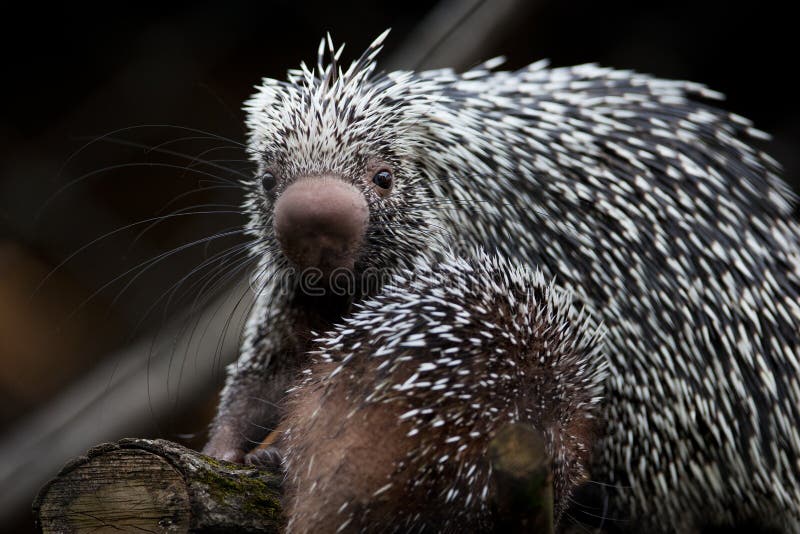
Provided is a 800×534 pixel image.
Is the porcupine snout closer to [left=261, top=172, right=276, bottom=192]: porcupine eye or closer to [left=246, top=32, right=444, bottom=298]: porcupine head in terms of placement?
[left=246, top=32, right=444, bottom=298]: porcupine head

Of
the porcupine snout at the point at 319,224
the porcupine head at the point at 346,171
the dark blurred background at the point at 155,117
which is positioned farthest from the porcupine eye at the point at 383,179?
the dark blurred background at the point at 155,117

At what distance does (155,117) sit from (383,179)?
4.07 ft

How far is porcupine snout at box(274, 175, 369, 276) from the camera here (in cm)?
150

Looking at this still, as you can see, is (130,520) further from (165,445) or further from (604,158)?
(604,158)

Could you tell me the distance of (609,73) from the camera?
2148mm

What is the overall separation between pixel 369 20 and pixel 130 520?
2.04 meters

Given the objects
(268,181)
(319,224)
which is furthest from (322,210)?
(268,181)

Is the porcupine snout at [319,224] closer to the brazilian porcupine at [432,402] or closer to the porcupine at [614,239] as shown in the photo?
the porcupine at [614,239]

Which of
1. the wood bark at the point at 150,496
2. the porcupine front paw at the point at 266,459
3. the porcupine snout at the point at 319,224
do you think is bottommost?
the wood bark at the point at 150,496

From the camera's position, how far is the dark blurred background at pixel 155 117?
2.47 m

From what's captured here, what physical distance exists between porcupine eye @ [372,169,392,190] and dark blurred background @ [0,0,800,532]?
769 mm

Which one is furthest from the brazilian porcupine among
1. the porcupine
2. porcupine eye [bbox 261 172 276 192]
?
porcupine eye [bbox 261 172 276 192]

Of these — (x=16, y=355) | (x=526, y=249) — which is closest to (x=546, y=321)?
(x=526, y=249)

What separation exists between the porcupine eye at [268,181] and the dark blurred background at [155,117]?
0.64m
